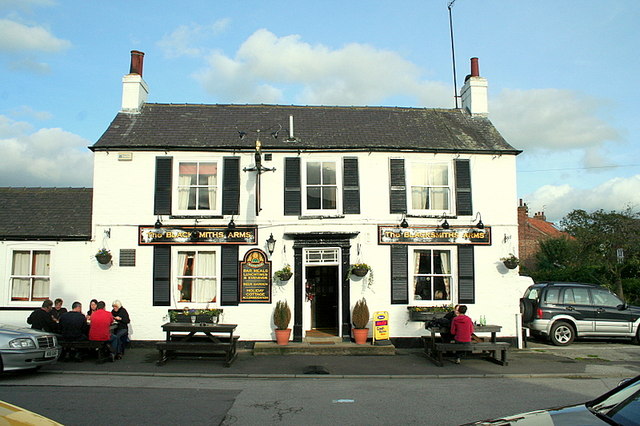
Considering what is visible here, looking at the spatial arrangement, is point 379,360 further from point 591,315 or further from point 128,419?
point 591,315

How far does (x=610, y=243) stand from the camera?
82.5ft

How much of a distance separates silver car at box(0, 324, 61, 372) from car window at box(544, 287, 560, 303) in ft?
47.3

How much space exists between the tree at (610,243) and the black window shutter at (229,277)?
17.4 m

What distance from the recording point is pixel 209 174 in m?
15.2

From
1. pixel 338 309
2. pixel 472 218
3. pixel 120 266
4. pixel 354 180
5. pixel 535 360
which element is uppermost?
pixel 354 180

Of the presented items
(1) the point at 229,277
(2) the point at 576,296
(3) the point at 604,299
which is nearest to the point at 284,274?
(1) the point at 229,277

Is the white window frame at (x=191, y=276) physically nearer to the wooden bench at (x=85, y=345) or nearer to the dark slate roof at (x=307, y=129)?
the wooden bench at (x=85, y=345)

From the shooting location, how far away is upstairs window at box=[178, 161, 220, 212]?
593 inches

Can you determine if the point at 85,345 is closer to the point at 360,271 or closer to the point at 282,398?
the point at 282,398

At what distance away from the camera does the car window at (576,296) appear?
16625mm

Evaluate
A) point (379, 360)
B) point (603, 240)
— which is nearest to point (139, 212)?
point (379, 360)

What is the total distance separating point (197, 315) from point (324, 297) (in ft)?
13.2

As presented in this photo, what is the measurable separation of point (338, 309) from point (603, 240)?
17.5 metres

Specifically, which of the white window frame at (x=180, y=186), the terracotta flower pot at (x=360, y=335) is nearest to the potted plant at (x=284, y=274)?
the terracotta flower pot at (x=360, y=335)
